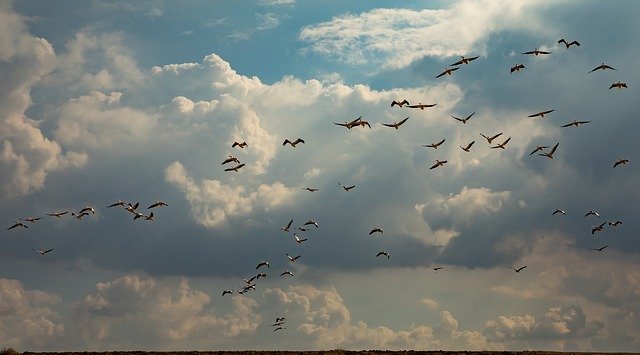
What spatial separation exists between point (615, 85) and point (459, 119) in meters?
24.5

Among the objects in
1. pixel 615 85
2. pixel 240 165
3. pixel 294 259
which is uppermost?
pixel 615 85

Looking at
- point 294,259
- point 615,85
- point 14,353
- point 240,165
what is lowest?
point 14,353

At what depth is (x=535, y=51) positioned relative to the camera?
102438 millimetres

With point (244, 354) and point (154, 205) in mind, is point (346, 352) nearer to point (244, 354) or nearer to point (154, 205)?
point (244, 354)

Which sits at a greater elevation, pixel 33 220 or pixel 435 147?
pixel 435 147

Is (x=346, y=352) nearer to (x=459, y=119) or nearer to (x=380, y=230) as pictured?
(x=380, y=230)

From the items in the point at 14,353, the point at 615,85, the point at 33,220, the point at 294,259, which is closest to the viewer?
the point at 14,353

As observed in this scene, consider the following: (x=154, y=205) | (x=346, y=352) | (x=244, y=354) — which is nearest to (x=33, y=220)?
(x=154, y=205)

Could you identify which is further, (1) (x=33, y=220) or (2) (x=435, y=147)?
(1) (x=33, y=220)

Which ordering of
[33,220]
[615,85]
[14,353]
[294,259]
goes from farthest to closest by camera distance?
[294,259] → [33,220] → [615,85] → [14,353]

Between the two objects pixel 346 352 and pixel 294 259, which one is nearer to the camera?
pixel 346 352

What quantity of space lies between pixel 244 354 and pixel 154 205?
90.6 feet

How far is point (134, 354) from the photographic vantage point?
100625mm

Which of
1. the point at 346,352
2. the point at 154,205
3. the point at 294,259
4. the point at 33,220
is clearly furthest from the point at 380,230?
the point at 33,220
